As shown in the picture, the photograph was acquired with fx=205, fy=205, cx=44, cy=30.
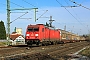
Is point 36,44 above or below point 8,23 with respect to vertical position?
below

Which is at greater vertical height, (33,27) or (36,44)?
(33,27)

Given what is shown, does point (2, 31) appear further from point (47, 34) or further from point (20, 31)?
point (47, 34)

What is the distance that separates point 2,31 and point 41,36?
47395 millimetres

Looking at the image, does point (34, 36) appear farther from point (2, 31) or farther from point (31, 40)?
point (2, 31)

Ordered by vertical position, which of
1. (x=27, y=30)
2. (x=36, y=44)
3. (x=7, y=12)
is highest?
(x=7, y=12)

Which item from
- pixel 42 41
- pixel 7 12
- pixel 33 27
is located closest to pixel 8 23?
pixel 7 12

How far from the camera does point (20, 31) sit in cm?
9162

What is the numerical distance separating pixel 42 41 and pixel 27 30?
3.23m

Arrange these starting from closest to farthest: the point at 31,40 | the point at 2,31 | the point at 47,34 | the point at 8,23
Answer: the point at 31,40 < the point at 8,23 < the point at 47,34 < the point at 2,31

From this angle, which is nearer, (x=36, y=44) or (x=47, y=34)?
(x=36, y=44)

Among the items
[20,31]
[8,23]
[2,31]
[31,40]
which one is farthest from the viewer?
[20,31]

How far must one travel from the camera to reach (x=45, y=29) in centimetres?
3862

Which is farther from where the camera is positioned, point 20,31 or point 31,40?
point 20,31

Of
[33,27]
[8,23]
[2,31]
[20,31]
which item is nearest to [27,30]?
[33,27]
